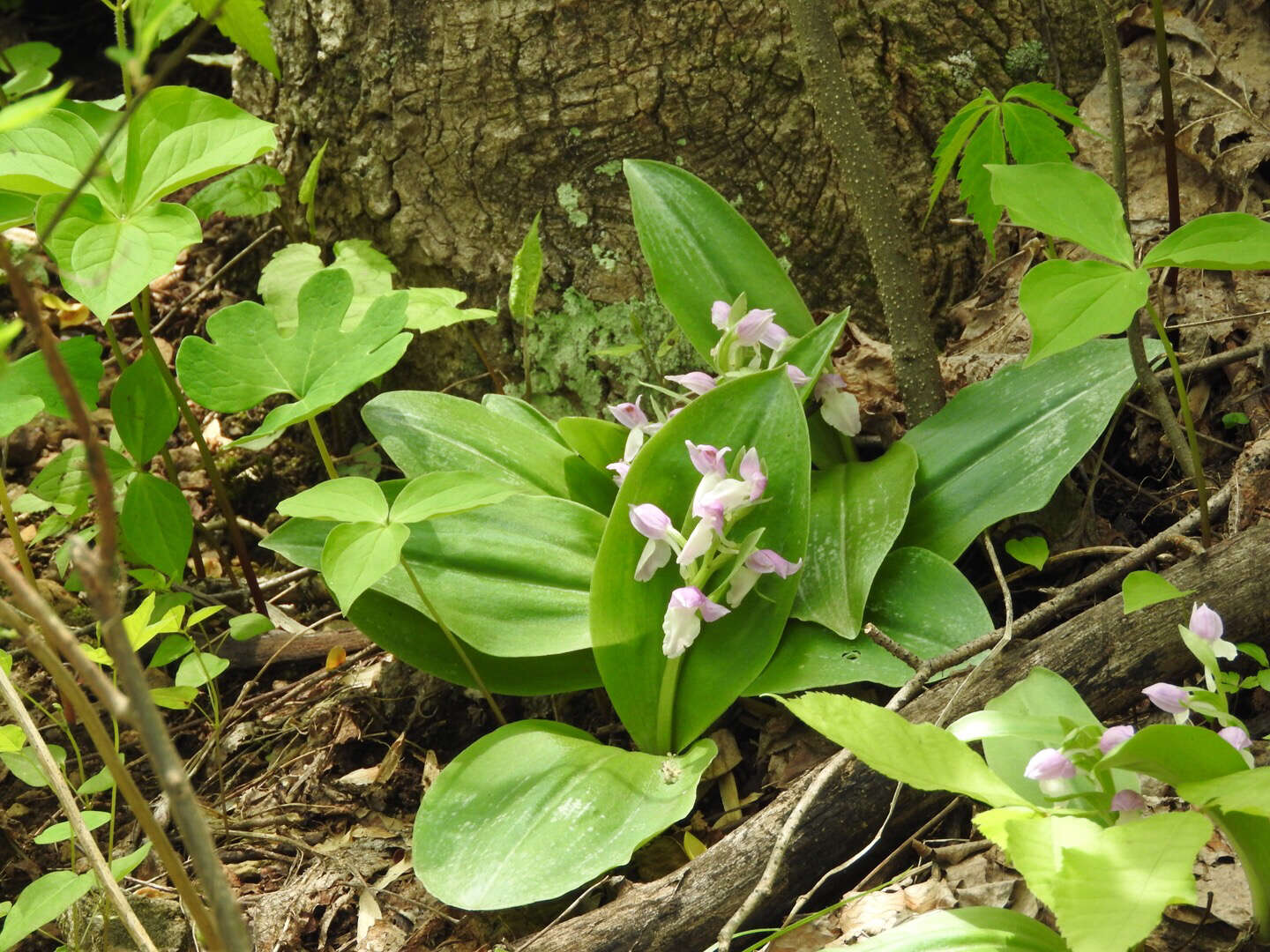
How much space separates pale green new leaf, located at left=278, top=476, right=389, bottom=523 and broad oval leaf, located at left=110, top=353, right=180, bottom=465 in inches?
22.6

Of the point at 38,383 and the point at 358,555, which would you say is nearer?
the point at 358,555

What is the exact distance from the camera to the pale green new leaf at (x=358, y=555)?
1433mm

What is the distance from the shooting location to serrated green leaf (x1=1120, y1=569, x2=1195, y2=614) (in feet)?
4.51

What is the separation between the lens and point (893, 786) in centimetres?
142

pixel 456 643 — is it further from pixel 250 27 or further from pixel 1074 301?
pixel 250 27

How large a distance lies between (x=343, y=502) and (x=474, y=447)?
433 mm

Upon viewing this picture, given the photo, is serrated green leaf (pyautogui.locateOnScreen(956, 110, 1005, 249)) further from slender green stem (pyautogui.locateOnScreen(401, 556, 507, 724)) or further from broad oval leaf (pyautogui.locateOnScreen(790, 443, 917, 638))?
slender green stem (pyautogui.locateOnScreen(401, 556, 507, 724))

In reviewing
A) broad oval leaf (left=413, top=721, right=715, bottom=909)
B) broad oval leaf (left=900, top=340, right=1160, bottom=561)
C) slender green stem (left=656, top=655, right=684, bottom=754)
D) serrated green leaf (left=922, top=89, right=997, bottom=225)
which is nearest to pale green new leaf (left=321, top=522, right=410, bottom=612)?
broad oval leaf (left=413, top=721, right=715, bottom=909)

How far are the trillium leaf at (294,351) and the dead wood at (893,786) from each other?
91cm

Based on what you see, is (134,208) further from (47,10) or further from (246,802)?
(47,10)

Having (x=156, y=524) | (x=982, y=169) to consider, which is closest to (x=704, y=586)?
(x=982, y=169)

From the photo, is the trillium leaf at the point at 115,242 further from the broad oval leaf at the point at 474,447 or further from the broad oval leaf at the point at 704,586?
the broad oval leaf at the point at 704,586

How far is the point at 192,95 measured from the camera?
1868mm

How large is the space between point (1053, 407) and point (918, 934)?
3.30 ft
